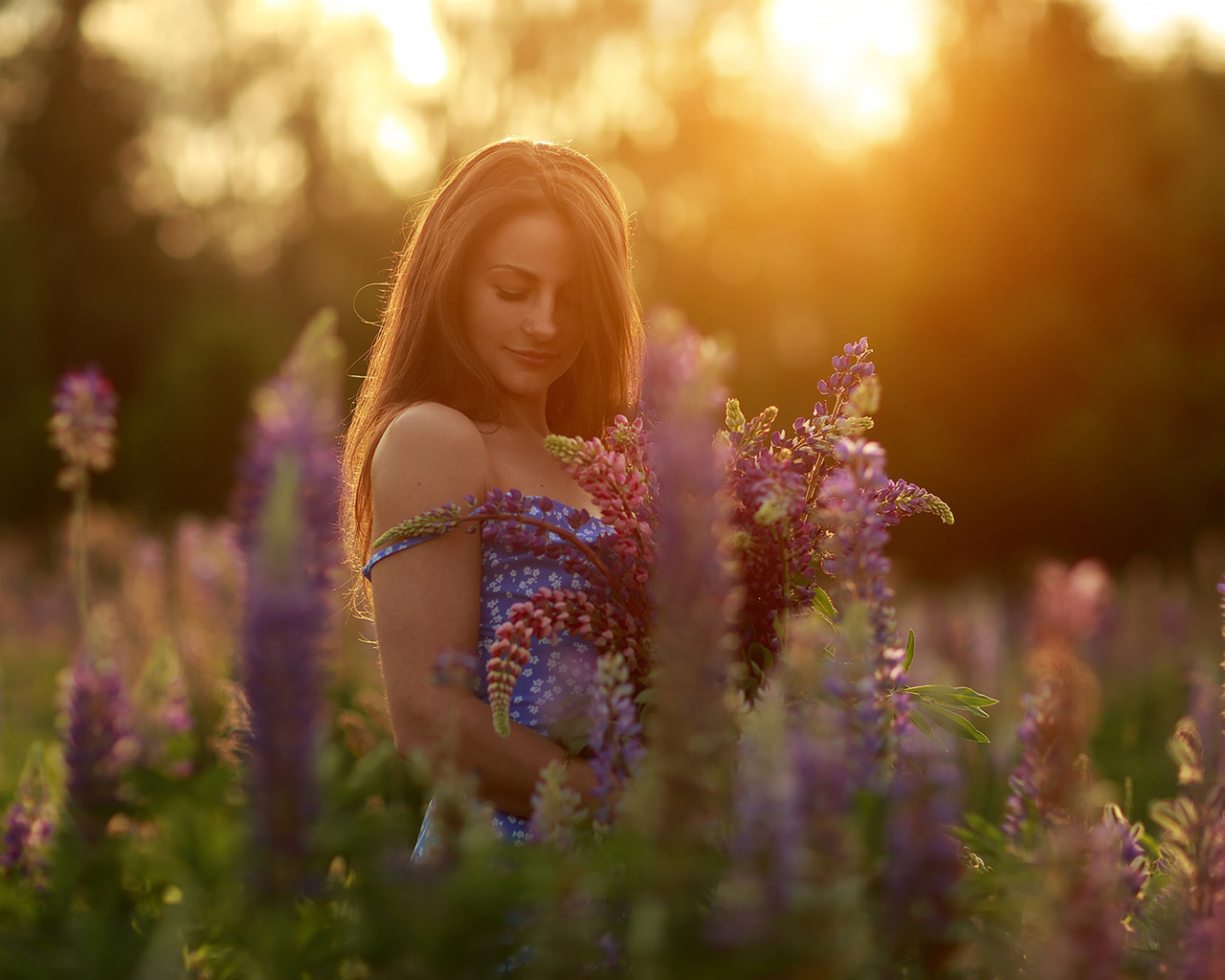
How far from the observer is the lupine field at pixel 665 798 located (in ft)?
3.52

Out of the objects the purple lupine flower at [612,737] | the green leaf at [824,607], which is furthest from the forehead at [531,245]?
the purple lupine flower at [612,737]

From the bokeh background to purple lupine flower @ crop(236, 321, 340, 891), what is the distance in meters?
10.8

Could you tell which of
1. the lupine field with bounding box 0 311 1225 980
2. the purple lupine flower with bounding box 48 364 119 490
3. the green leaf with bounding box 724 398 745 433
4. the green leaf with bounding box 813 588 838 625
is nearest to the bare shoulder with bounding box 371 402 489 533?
the lupine field with bounding box 0 311 1225 980

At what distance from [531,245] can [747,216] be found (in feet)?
47.7

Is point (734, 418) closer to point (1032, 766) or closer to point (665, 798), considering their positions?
point (1032, 766)

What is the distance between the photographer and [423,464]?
8.08 feet

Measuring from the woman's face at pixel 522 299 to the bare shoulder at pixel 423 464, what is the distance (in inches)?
13.5

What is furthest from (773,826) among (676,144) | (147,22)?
(147,22)

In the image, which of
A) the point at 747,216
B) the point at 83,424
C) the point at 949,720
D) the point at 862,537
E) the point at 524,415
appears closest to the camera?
the point at 862,537

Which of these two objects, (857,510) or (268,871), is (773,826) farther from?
(857,510)

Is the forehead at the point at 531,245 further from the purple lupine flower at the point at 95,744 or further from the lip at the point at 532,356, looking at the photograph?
the purple lupine flower at the point at 95,744

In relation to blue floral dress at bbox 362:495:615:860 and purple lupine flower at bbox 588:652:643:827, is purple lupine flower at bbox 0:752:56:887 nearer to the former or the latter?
blue floral dress at bbox 362:495:615:860

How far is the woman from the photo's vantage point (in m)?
2.37

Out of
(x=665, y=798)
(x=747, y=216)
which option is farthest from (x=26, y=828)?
(x=747, y=216)
